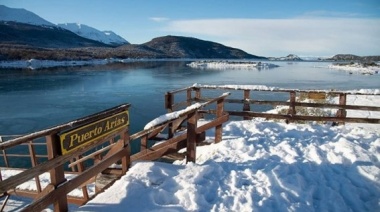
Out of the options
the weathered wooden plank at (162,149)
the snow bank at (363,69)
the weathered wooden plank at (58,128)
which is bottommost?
the snow bank at (363,69)

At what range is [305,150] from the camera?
A: 24.4ft

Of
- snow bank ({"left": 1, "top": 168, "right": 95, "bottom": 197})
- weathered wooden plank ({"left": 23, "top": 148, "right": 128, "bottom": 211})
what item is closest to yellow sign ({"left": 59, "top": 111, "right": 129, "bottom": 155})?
weathered wooden plank ({"left": 23, "top": 148, "right": 128, "bottom": 211})

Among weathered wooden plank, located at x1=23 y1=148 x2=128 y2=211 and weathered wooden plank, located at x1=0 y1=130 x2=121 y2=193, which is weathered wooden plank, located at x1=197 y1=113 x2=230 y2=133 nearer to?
weathered wooden plank, located at x1=23 y1=148 x2=128 y2=211

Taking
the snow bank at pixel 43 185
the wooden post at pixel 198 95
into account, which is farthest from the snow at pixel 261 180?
the wooden post at pixel 198 95

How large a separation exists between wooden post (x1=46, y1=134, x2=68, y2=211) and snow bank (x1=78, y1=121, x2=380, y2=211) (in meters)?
0.40

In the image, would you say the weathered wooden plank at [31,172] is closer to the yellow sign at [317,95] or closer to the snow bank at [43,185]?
the snow bank at [43,185]

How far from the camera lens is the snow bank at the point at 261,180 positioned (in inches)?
195

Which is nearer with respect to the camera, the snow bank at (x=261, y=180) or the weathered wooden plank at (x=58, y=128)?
the weathered wooden plank at (x=58, y=128)

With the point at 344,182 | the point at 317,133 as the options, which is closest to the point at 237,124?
the point at 317,133

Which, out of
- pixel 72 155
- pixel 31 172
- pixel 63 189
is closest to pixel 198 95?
pixel 72 155

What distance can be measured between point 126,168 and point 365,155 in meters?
5.19

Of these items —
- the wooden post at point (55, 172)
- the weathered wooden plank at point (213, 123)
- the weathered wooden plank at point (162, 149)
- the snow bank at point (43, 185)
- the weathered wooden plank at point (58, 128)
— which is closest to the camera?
the weathered wooden plank at point (58, 128)

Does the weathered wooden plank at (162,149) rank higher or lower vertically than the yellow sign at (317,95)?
lower

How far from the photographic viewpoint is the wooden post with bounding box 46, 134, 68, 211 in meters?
4.04
